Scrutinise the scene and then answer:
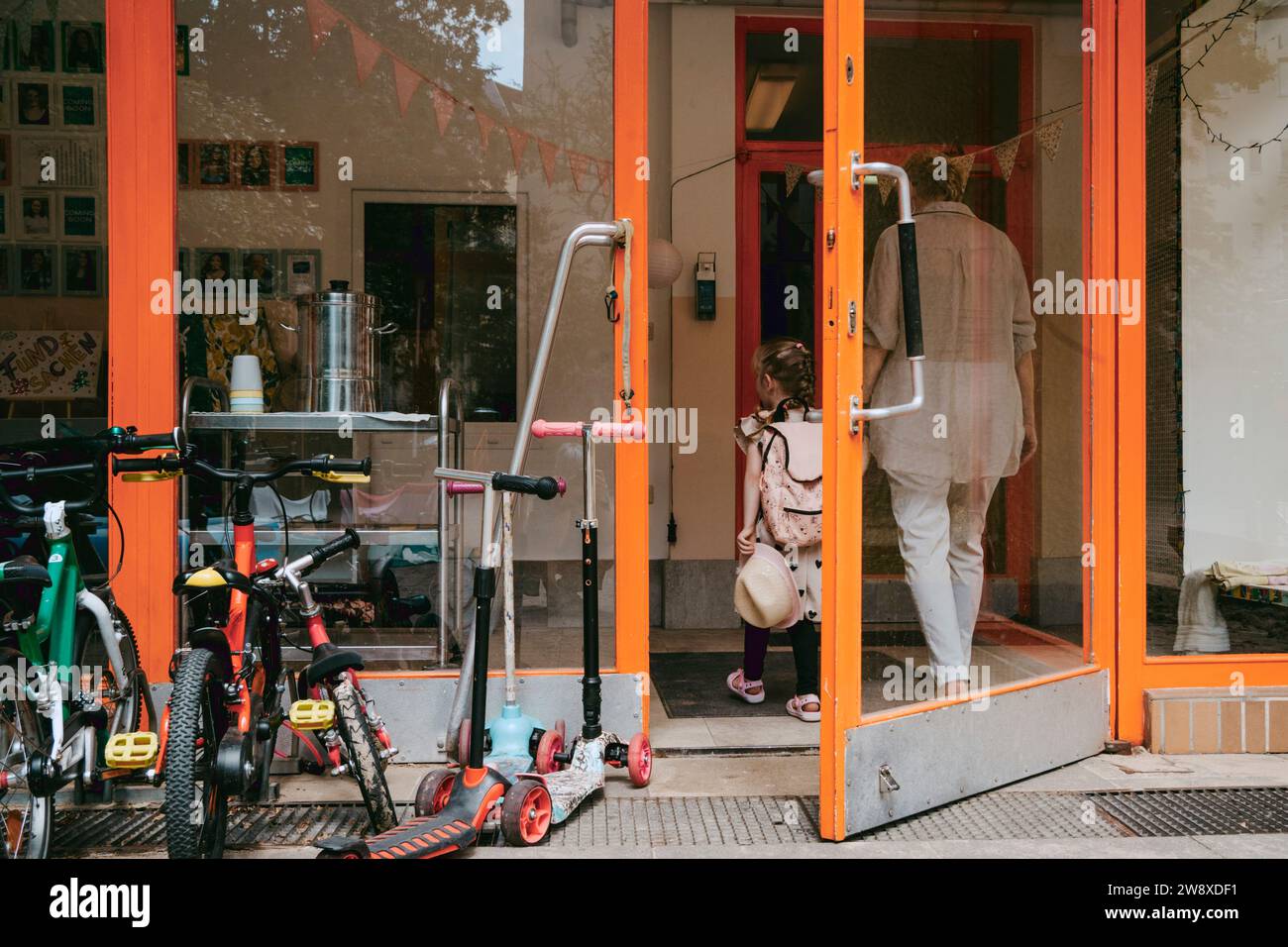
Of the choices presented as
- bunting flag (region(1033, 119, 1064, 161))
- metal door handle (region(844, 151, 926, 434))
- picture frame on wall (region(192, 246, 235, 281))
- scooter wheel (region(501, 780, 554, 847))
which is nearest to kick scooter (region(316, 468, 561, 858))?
scooter wheel (region(501, 780, 554, 847))

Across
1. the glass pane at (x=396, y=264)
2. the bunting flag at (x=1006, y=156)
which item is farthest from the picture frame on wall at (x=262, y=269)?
the bunting flag at (x=1006, y=156)

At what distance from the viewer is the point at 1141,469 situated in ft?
13.7

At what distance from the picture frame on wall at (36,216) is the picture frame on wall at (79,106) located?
0.96 feet

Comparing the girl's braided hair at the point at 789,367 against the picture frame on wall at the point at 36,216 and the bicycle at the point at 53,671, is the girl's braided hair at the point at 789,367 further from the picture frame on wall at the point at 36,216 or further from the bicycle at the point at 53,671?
the picture frame on wall at the point at 36,216

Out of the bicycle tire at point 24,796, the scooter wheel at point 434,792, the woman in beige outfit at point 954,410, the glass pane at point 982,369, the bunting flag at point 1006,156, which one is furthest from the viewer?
the bunting flag at point 1006,156

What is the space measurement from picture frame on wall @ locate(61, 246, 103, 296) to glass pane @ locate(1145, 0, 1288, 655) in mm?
3943

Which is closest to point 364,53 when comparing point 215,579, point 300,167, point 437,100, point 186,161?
point 437,100

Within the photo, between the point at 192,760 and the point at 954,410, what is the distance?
2.63m

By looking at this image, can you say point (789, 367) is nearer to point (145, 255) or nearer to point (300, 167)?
point (300, 167)

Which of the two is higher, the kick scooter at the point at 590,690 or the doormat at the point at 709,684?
the kick scooter at the point at 590,690

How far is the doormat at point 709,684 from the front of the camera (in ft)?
15.3

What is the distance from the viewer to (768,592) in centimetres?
446

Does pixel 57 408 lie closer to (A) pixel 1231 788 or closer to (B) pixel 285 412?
(B) pixel 285 412

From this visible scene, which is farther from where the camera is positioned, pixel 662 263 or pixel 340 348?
pixel 662 263
